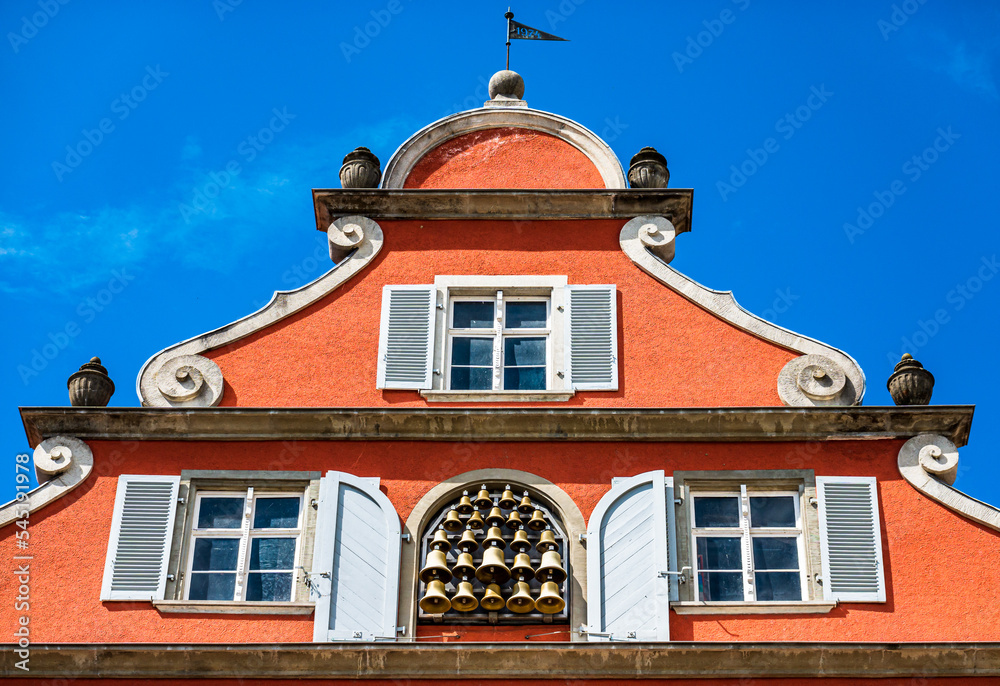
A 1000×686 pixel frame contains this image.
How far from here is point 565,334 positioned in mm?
14594

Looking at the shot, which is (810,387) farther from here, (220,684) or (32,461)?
(32,461)

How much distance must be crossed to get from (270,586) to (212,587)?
49 cm

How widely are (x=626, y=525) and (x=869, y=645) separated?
87.2 inches

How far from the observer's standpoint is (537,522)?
1338 cm

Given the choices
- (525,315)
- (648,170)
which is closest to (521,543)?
(525,315)

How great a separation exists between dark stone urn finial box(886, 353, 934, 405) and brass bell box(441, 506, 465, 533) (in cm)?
405

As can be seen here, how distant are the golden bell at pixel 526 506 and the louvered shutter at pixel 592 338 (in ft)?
4.15

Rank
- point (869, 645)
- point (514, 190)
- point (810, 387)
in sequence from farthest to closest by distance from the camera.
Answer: point (514, 190) → point (810, 387) → point (869, 645)

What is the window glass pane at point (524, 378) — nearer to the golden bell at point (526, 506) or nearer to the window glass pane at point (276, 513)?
the golden bell at point (526, 506)

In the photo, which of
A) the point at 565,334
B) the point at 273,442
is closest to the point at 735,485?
the point at 565,334

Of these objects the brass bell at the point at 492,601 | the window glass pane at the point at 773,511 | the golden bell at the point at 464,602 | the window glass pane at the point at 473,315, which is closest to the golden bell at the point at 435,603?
the golden bell at the point at 464,602

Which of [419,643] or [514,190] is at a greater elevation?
[514,190]

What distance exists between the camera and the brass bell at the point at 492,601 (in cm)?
1295

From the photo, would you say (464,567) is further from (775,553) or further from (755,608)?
(775,553)
